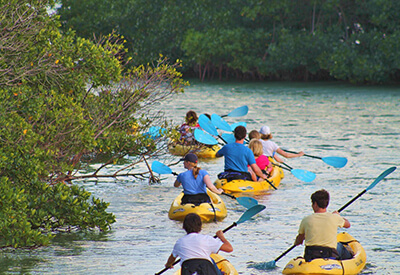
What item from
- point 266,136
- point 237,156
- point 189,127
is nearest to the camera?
point 237,156

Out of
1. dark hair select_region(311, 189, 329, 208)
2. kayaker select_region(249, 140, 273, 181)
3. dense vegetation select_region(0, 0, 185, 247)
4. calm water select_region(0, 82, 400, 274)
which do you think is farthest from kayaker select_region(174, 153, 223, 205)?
dark hair select_region(311, 189, 329, 208)

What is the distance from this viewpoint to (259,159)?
40.8 ft

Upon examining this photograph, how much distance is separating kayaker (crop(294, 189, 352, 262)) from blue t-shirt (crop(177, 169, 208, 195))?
266 cm

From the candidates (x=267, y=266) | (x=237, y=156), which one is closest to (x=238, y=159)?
(x=237, y=156)

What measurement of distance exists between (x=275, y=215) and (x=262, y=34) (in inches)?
1444

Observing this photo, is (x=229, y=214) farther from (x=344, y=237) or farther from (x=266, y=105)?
(x=266, y=105)

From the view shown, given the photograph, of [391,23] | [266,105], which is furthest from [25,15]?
[391,23]

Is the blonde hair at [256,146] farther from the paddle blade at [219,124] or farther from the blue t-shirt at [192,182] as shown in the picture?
the blue t-shirt at [192,182]

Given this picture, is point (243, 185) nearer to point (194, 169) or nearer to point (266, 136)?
point (266, 136)

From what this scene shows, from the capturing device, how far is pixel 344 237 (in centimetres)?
797

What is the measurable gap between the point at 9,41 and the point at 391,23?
34427 mm

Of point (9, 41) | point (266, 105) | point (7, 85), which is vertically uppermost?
point (9, 41)

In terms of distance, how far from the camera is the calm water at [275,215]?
813 cm

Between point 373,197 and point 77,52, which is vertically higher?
point 77,52
